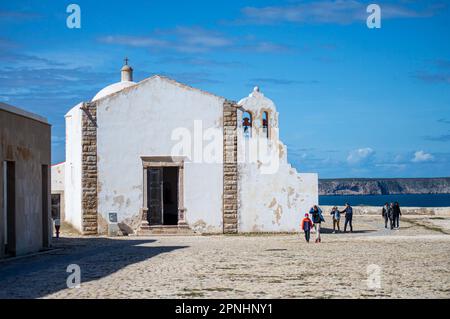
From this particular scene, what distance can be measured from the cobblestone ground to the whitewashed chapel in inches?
140

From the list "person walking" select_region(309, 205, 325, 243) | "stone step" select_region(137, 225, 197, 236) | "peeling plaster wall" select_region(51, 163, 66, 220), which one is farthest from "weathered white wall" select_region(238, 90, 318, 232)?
"peeling plaster wall" select_region(51, 163, 66, 220)

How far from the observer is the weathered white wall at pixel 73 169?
3167 cm

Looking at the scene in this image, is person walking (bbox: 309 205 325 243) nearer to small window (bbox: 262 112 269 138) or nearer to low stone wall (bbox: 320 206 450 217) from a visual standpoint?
small window (bbox: 262 112 269 138)

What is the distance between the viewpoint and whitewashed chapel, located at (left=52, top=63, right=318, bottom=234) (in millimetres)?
30719

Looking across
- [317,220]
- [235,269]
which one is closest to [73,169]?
[317,220]

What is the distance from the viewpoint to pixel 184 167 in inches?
1216

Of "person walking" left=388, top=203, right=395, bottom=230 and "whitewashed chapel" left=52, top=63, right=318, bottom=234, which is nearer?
"whitewashed chapel" left=52, top=63, right=318, bottom=234

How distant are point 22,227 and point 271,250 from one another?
6667 mm

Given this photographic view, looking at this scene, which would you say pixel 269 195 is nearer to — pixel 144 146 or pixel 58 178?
pixel 144 146

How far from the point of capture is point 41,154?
2372 centimetres

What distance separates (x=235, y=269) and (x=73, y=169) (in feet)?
58.7

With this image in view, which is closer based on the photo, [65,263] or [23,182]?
[65,263]
